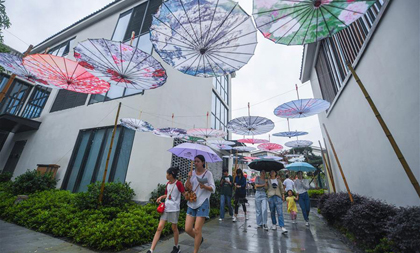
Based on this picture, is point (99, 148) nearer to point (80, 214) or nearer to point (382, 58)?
point (80, 214)

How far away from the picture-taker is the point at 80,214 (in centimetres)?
489

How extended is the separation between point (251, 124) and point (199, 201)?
579 cm

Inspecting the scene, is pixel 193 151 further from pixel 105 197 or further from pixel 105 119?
pixel 105 119

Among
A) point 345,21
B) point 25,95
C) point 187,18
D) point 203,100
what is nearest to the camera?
point 345,21

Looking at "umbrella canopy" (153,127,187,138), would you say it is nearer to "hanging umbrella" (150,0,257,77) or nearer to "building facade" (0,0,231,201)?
"building facade" (0,0,231,201)

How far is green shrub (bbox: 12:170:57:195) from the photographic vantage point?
7.62 m

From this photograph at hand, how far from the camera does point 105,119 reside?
350 inches

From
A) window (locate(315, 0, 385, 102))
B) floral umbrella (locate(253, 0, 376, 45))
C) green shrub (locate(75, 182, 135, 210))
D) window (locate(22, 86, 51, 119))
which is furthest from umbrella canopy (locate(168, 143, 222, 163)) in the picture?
window (locate(22, 86, 51, 119))

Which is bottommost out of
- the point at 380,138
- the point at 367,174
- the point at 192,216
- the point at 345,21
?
the point at 192,216

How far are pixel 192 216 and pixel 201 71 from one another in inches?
141

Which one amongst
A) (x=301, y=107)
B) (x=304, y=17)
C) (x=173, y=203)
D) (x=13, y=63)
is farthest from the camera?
(x=301, y=107)

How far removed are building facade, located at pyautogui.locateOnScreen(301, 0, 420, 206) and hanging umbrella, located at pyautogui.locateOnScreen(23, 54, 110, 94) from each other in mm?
8078

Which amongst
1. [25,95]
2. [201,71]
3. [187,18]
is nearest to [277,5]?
[187,18]

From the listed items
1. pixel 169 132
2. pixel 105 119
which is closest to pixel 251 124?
pixel 169 132
